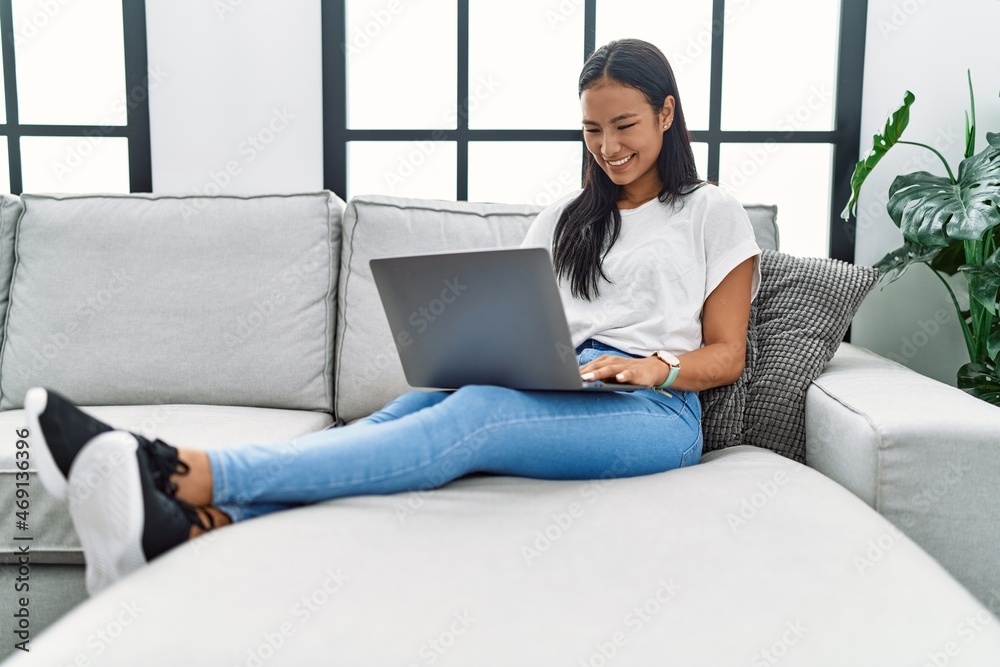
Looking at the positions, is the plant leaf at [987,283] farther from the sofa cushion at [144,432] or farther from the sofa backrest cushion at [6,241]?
the sofa backrest cushion at [6,241]

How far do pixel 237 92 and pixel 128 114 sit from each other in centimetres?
34

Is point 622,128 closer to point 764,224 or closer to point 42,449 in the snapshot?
point 764,224

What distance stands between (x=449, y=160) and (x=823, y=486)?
5.13 feet

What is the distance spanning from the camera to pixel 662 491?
1115 millimetres

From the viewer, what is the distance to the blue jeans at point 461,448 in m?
0.98

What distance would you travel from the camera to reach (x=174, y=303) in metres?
1.75

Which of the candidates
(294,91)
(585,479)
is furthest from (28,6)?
(585,479)

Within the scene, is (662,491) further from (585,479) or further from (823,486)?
(823,486)

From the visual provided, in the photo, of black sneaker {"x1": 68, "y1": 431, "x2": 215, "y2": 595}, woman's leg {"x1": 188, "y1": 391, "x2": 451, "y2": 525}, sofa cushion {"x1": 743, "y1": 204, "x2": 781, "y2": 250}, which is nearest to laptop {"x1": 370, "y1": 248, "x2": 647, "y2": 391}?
woman's leg {"x1": 188, "y1": 391, "x2": 451, "y2": 525}

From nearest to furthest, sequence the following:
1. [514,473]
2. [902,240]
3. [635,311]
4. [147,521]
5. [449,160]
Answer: [147,521] < [514,473] < [635,311] < [902,240] < [449,160]

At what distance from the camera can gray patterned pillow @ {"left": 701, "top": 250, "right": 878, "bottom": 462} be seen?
146 centimetres

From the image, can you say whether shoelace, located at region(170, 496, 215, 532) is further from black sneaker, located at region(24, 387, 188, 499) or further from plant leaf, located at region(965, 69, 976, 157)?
plant leaf, located at region(965, 69, 976, 157)

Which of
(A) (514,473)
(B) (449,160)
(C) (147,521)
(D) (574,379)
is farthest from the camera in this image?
(B) (449,160)

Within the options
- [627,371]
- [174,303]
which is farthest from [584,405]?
[174,303]
